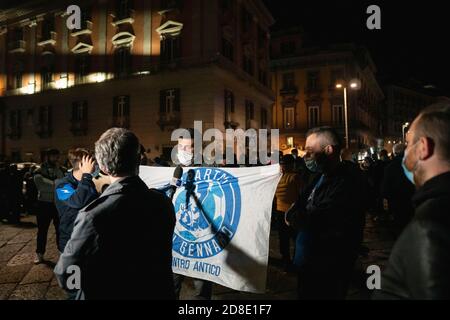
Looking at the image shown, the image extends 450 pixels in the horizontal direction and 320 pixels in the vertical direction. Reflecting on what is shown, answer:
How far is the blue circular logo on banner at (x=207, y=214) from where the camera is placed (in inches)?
120

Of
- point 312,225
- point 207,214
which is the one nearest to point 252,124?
point 207,214

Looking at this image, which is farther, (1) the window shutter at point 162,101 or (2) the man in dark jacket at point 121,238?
(1) the window shutter at point 162,101

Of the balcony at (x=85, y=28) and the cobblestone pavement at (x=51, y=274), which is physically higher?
the balcony at (x=85, y=28)

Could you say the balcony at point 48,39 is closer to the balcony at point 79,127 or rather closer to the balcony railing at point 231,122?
the balcony at point 79,127

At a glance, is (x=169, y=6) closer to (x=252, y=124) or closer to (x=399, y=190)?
(x=252, y=124)

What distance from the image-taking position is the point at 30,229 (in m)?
7.16

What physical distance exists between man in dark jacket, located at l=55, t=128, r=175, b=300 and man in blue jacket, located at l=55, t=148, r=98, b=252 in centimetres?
101

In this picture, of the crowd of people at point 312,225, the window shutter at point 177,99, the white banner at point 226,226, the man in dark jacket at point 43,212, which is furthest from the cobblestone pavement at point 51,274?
the window shutter at point 177,99

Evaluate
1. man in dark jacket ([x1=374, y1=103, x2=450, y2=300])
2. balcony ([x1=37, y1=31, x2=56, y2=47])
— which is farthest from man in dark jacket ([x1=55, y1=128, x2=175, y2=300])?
balcony ([x1=37, y1=31, x2=56, y2=47])

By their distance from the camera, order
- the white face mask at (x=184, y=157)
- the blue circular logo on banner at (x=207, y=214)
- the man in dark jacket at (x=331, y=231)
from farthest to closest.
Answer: the white face mask at (x=184, y=157) < the blue circular logo on banner at (x=207, y=214) < the man in dark jacket at (x=331, y=231)

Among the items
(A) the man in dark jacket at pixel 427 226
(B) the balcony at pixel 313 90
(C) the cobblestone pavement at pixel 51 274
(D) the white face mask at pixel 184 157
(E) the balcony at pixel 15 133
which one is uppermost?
(B) the balcony at pixel 313 90

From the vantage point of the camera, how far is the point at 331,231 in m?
2.07

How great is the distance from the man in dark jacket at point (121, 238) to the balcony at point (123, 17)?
21.4 m

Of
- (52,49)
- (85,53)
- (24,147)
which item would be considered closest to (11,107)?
(24,147)
